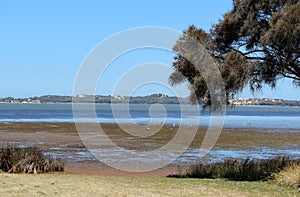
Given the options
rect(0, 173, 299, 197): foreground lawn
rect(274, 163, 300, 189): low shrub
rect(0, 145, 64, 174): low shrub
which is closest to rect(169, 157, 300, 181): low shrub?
rect(274, 163, 300, 189): low shrub

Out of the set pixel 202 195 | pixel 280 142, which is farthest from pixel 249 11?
pixel 280 142

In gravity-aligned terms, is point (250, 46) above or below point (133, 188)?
above

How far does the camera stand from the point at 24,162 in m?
17.9

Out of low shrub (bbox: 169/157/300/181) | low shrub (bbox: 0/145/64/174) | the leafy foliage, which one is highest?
the leafy foliage

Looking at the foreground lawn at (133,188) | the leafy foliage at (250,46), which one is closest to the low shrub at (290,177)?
the foreground lawn at (133,188)

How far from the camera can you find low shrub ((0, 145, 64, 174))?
58.1ft

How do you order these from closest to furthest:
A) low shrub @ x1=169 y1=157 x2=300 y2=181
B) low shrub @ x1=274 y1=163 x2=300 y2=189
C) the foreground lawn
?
the foreground lawn < low shrub @ x1=274 y1=163 x2=300 y2=189 < low shrub @ x1=169 y1=157 x2=300 y2=181

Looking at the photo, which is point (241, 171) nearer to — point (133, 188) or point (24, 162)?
point (133, 188)

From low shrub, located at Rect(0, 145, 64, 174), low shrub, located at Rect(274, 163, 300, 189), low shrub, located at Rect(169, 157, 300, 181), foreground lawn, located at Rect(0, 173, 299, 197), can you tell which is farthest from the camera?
low shrub, located at Rect(0, 145, 64, 174)

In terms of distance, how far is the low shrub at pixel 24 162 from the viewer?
58.1ft

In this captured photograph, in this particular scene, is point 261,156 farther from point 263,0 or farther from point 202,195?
point 202,195

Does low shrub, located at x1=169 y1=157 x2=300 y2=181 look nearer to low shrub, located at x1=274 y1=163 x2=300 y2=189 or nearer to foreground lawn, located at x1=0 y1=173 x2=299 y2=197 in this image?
low shrub, located at x1=274 y1=163 x2=300 y2=189

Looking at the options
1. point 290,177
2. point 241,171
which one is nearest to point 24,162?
point 241,171

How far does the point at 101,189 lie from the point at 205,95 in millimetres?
6164
